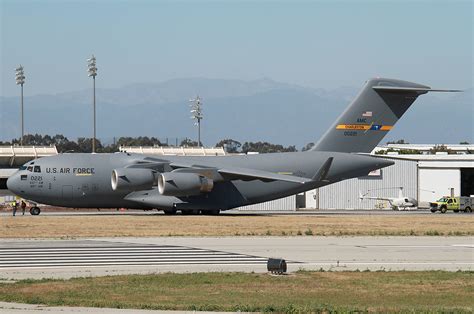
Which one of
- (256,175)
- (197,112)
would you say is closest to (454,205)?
(256,175)

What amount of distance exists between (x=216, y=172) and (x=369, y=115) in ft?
33.1

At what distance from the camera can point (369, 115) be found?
56.2 meters

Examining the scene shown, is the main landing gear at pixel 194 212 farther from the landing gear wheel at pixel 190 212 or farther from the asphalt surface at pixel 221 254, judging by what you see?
the asphalt surface at pixel 221 254

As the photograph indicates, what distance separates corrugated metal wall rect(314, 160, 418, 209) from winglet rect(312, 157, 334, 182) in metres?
23.6

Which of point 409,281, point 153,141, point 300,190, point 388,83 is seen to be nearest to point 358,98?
point 388,83

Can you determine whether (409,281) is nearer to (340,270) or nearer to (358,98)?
(340,270)

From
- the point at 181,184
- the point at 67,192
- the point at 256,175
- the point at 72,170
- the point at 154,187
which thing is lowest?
the point at 67,192

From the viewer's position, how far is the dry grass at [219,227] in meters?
38.2

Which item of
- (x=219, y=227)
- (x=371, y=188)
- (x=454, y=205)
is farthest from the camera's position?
(x=371, y=188)

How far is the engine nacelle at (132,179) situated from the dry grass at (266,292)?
96.2 feet

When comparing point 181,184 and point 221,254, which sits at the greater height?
point 181,184

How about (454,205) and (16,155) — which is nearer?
(454,205)

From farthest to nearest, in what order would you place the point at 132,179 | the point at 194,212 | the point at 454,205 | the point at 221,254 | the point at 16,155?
the point at 16,155 < the point at 454,205 < the point at 194,212 < the point at 132,179 < the point at 221,254

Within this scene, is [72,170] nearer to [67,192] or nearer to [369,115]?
[67,192]
